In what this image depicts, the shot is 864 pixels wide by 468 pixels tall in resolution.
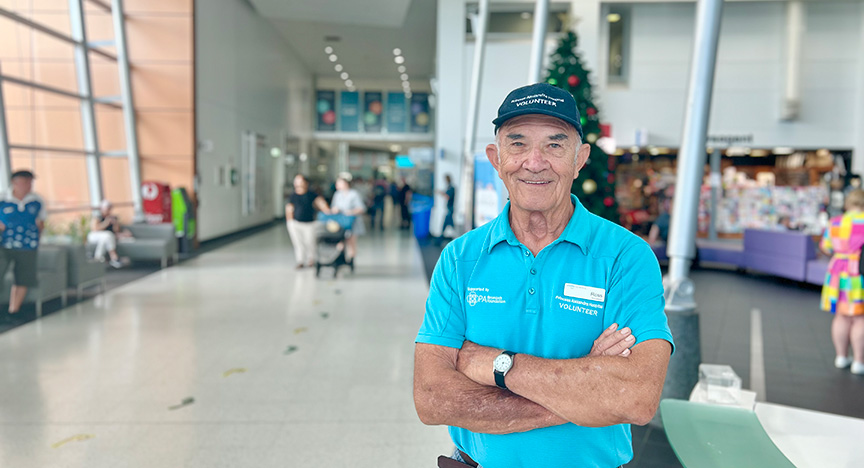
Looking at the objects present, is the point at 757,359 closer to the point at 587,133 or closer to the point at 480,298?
the point at 587,133

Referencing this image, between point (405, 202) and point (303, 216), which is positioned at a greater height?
point (303, 216)

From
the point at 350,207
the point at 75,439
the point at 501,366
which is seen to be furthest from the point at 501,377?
the point at 350,207

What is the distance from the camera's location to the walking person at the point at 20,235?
6.41 meters

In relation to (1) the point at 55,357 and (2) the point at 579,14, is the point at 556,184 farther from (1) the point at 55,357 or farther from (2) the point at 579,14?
(2) the point at 579,14

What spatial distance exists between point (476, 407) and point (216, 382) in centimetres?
346

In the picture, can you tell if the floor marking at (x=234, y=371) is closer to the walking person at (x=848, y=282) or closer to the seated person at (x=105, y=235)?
the walking person at (x=848, y=282)

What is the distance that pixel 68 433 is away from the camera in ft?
11.6

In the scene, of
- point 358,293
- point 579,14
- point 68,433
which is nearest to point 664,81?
point 579,14

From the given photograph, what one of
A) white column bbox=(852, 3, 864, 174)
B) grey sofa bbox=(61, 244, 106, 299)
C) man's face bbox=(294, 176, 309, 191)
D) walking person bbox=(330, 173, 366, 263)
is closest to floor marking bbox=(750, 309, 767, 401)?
walking person bbox=(330, 173, 366, 263)

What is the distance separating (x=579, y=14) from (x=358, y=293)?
9.56 meters

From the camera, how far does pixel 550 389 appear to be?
144cm

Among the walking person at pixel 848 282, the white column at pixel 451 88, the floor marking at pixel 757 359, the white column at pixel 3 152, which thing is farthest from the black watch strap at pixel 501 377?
the white column at pixel 451 88

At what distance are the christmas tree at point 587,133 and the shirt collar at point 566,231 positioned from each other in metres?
7.37

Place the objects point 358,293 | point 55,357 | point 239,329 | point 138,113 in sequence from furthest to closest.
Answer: point 138,113
point 358,293
point 239,329
point 55,357
